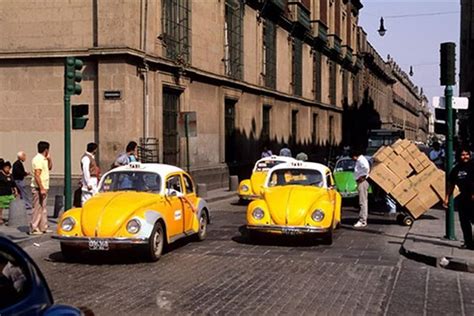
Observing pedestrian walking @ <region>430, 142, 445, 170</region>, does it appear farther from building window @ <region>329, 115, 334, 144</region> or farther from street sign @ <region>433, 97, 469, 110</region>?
building window @ <region>329, 115, 334, 144</region>

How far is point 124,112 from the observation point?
756 inches

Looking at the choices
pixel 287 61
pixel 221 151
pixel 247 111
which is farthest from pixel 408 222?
pixel 287 61

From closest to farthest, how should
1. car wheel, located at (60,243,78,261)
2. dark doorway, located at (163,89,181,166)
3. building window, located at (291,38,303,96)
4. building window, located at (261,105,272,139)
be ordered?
car wheel, located at (60,243,78,261), dark doorway, located at (163,89,181,166), building window, located at (261,105,272,139), building window, located at (291,38,303,96)

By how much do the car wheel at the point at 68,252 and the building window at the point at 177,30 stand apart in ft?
42.4

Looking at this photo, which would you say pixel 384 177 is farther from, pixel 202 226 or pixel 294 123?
pixel 294 123

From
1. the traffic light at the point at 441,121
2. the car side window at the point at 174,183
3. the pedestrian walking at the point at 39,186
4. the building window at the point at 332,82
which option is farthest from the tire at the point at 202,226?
the building window at the point at 332,82

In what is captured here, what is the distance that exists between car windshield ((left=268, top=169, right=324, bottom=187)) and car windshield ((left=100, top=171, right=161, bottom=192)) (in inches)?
111

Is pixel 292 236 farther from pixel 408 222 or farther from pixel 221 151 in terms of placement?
pixel 221 151

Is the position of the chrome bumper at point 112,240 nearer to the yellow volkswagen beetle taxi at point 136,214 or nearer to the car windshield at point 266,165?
the yellow volkswagen beetle taxi at point 136,214

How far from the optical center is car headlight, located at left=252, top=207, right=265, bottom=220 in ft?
38.0

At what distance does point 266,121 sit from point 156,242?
83.9ft

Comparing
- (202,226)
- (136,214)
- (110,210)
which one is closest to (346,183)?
(202,226)

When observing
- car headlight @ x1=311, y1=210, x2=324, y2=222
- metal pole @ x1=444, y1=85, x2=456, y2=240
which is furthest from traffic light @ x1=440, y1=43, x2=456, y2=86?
car headlight @ x1=311, y1=210, x2=324, y2=222

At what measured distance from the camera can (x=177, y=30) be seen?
76.5 feet
